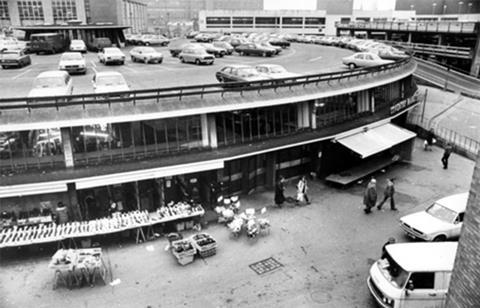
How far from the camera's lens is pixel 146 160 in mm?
16703

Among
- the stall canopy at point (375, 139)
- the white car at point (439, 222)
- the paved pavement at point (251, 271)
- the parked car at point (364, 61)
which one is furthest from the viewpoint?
the parked car at point (364, 61)

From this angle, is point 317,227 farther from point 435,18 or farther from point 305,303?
point 435,18

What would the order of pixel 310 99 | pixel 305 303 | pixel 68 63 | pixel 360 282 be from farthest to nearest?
pixel 68 63 < pixel 310 99 < pixel 360 282 < pixel 305 303

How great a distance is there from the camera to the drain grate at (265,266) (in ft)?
46.4

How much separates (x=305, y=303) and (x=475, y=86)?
4721 centimetres

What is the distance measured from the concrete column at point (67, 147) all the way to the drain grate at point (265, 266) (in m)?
7.98

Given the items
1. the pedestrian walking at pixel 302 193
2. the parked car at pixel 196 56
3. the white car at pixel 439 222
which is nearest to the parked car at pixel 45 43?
the parked car at pixel 196 56

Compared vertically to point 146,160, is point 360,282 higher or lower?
lower

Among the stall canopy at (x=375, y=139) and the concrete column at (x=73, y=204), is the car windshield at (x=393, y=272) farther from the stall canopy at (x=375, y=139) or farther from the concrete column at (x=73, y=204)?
the concrete column at (x=73, y=204)

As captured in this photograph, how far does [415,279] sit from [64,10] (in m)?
79.0

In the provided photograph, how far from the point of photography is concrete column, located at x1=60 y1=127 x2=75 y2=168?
1573 cm

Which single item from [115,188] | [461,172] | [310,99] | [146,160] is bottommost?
[461,172]

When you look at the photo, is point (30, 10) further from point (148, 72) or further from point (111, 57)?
point (148, 72)

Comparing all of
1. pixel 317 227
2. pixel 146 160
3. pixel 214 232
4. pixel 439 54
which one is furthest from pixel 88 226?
pixel 439 54
